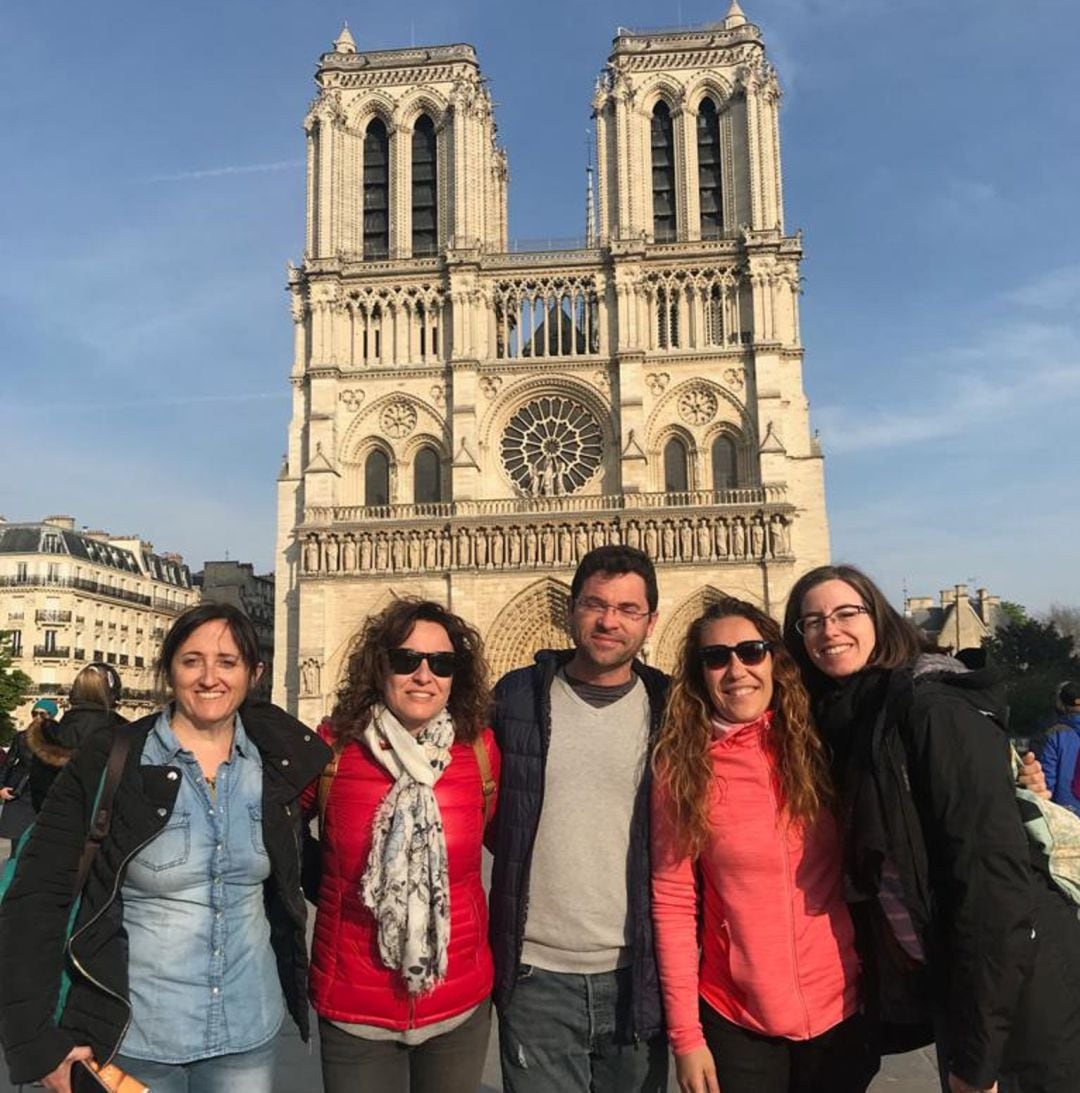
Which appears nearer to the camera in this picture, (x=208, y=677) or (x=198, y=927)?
(x=198, y=927)

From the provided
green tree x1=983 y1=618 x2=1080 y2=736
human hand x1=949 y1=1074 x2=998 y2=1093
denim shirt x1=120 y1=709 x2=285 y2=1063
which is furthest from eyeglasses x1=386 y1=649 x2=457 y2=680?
green tree x1=983 y1=618 x2=1080 y2=736

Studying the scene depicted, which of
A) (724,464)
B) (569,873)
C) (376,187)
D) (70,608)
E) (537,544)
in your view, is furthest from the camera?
(70,608)

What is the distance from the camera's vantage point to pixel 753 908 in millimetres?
3021

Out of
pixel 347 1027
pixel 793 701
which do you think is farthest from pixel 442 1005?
pixel 793 701

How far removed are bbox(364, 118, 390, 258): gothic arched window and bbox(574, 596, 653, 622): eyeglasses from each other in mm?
Answer: 30974

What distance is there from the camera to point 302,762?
3113 millimetres

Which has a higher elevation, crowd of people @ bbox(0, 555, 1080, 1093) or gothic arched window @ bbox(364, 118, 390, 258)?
gothic arched window @ bbox(364, 118, 390, 258)

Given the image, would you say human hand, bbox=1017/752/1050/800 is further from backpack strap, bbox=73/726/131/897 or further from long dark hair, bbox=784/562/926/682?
backpack strap, bbox=73/726/131/897

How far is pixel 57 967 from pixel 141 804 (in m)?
0.45

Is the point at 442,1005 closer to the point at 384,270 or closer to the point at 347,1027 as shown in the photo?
the point at 347,1027

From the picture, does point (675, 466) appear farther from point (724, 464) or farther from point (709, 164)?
point (709, 164)

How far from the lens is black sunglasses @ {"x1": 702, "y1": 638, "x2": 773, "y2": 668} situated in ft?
10.3

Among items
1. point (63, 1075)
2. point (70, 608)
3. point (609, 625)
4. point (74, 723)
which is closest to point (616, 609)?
point (609, 625)

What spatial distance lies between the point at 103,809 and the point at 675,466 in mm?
28030
